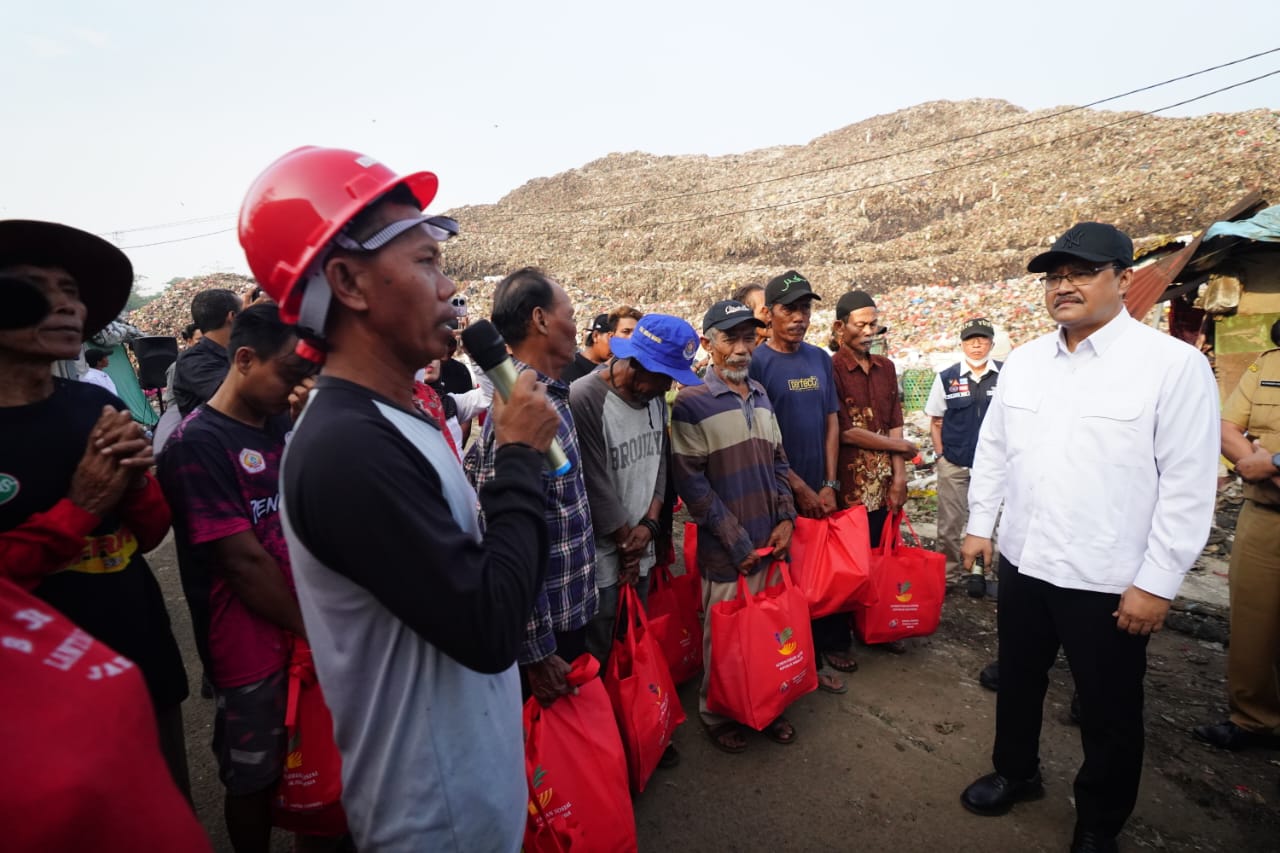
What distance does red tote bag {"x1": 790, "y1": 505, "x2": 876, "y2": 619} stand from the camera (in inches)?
126

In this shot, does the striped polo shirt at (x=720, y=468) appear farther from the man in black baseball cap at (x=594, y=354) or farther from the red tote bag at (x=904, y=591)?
the man in black baseball cap at (x=594, y=354)

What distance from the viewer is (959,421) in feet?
16.3

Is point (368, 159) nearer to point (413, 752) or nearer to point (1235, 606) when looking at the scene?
point (413, 752)

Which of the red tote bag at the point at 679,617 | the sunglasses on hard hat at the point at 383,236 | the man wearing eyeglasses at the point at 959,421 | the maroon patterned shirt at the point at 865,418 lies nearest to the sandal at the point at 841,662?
the red tote bag at the point at 679,617

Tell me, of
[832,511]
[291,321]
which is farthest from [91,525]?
[832,511]

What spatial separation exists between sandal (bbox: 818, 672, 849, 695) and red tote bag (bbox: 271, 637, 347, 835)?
2.51 meters

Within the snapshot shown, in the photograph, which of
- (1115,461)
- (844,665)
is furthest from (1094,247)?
(844,665)

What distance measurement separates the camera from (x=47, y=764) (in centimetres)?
59

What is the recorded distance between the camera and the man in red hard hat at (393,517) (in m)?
0.96

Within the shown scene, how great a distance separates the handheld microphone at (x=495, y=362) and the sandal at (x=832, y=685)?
2.82 m

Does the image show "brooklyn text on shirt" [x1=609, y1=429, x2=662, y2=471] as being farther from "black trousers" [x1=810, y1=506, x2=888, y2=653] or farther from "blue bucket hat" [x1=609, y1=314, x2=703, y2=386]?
"black trousers" [x1=810, y1=506, x2=888, y2=653]

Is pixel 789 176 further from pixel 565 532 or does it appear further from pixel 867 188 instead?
pixel 565 532

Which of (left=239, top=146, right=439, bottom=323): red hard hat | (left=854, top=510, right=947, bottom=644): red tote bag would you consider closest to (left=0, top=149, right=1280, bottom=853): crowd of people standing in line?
(left=239, top=146, right=439, bottom=323): red hard hat

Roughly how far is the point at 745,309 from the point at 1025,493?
1.44 metres
